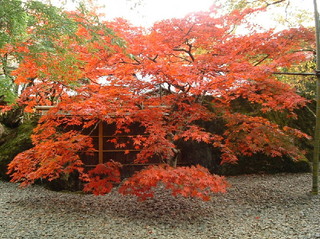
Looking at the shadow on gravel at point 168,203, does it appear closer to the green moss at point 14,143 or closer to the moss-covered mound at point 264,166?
the moss-covered mound at point 264,166

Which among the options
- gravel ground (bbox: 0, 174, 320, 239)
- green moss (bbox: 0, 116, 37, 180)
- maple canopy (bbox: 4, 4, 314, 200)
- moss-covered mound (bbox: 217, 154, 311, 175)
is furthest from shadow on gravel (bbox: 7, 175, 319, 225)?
green moss (bbox: 0, 116, 37, 180)

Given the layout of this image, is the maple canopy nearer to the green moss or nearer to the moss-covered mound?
the moss-covered mound

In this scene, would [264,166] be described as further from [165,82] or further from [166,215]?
[165,82]

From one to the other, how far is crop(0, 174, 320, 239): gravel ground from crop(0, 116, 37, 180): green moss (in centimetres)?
130

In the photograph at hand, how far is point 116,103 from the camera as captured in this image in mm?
4766

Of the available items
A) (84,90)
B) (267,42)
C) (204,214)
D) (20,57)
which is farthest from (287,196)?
(20,57)

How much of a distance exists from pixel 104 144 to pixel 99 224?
405 centimetres

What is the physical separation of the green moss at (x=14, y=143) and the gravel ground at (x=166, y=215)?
1299 mm

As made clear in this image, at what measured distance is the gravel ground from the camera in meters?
3.91

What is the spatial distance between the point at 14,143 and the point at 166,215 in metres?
5.35

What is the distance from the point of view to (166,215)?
15.4ft

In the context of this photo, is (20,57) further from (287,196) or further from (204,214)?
(287,196)

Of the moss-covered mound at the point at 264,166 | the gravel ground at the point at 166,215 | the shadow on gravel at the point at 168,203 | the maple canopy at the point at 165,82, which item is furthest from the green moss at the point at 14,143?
the moss-covered mound at the point at 264,166

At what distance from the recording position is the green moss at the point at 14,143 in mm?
7254
